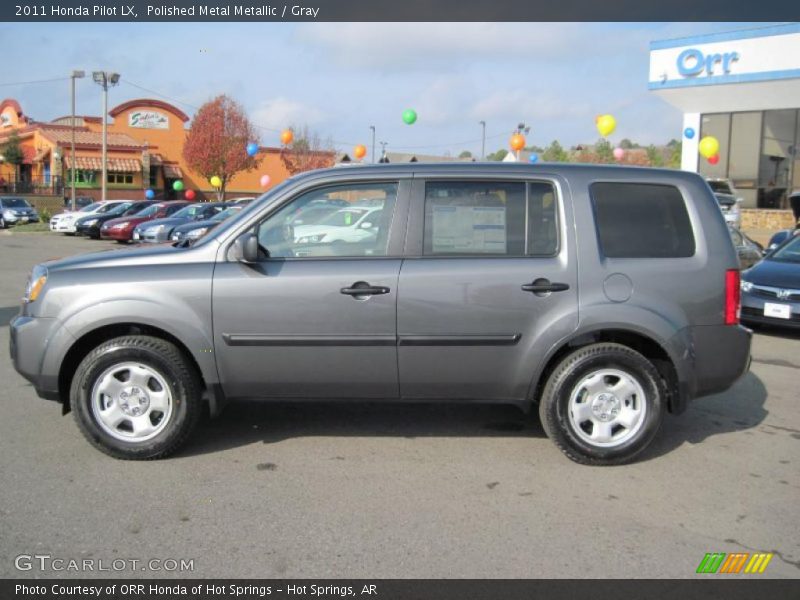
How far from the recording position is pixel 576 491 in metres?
4.17

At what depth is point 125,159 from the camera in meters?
49.1

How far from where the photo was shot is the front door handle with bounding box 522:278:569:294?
4.44 m

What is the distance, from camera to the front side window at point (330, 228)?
456cm

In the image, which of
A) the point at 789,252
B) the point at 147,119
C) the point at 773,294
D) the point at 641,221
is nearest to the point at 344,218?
the point at 641,221

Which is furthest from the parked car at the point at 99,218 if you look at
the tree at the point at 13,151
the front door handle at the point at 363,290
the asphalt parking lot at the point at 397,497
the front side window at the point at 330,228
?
the tree at the point at 13,151

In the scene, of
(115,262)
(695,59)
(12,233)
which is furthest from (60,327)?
(695,59)

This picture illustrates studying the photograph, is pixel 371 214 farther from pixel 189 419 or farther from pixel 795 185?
pixel 795 185

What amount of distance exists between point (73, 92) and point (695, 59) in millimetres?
34246

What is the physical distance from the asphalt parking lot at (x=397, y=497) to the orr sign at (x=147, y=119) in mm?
50429

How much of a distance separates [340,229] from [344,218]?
0.34 ft

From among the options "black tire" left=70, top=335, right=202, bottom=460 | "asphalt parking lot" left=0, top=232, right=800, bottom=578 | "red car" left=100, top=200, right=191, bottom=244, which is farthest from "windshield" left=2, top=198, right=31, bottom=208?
"black tire" left=70, top=335, right=202, bottom=460

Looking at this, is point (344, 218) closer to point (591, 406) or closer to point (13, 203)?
point (591, 406)

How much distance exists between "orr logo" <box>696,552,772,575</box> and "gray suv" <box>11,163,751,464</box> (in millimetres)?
1111
